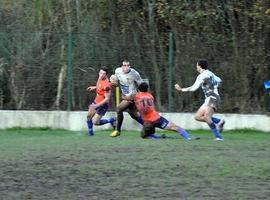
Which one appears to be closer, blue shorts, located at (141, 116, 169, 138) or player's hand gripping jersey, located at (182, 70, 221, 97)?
player's hand gripping jersey, located at (182, 70, 221, 97)

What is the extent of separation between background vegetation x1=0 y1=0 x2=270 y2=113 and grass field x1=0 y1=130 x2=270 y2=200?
305 centimetres

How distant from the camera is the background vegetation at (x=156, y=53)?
18875 millimetres

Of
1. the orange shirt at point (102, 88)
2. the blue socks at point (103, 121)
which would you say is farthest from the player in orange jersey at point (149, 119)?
the blue socks at point (103, 121)

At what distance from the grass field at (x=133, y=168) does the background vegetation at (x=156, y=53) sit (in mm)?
3046

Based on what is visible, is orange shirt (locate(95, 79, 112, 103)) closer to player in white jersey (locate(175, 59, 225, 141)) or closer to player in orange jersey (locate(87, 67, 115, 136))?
player in orange jersey (locate(87, 67, 115, 136))

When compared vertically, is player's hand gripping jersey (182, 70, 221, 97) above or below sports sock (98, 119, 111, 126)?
above

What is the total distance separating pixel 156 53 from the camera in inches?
750

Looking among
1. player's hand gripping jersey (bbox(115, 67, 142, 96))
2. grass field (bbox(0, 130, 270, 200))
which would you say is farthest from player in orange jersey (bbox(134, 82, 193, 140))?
player's hand gripping jersey (bbox(115, 67, 142, 96))

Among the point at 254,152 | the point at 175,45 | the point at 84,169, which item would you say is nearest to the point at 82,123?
the point at 175,45

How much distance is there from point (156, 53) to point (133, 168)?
27.7 ft

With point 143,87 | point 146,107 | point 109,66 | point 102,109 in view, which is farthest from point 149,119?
point 109,66

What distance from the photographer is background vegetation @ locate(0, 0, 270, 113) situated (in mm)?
18875

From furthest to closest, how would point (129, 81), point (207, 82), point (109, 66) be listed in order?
point (109, 66) < point (129, 81) < point (207, 82)

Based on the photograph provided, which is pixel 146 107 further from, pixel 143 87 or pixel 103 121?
pixel 103 121
